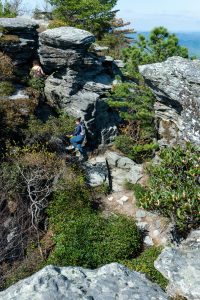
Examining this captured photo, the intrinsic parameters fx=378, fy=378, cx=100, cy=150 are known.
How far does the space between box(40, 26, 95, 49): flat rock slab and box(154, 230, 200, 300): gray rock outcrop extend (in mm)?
15956

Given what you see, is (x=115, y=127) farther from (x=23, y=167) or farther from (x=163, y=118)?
(x=23, y=167)

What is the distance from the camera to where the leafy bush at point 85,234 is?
15031 mm

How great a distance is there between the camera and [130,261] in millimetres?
15078

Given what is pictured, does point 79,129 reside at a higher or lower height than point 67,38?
lower

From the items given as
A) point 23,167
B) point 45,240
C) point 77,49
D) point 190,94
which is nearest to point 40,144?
point 23,167

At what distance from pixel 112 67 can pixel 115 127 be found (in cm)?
443

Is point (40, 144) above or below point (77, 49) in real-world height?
below

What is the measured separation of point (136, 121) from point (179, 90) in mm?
7026

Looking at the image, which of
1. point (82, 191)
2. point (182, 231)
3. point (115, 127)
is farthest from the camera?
point (115, 127)

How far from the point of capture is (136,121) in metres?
23.2

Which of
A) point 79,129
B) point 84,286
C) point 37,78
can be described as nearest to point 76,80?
point 37,78

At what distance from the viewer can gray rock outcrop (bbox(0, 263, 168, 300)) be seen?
6.26 meters

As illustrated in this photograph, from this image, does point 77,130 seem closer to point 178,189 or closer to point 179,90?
point 179,90

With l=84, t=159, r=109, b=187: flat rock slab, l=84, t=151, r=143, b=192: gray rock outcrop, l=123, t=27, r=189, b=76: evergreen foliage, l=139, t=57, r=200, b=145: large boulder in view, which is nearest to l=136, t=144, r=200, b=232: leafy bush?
l=139, t=57, r=200, b=145: large boulder
